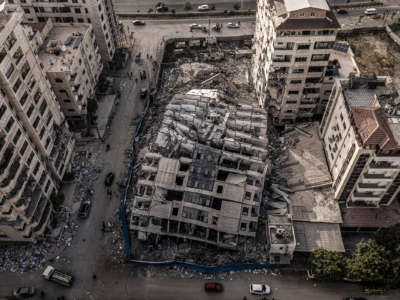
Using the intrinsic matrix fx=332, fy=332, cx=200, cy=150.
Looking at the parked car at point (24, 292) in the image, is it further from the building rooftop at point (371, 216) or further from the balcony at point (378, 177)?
the balcony at point (378, 177)

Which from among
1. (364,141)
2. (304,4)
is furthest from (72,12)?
(364,141)

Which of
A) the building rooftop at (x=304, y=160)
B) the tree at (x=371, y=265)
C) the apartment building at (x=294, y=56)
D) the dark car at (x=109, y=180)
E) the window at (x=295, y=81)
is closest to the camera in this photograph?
the tree at (x=371, y=265)

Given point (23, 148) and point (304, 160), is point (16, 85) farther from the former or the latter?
point (304, 160)

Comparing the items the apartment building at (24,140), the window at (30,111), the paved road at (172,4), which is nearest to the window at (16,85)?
the apartment building at (24,140)

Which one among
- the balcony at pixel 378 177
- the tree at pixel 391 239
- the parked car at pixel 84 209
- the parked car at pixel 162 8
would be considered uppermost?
the parked car at pixel 162 8

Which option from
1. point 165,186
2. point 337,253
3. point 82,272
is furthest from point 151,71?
point 337,253

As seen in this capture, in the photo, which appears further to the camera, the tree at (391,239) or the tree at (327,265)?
the tree at (391,239)

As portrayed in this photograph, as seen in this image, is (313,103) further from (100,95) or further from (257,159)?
(100,95)
